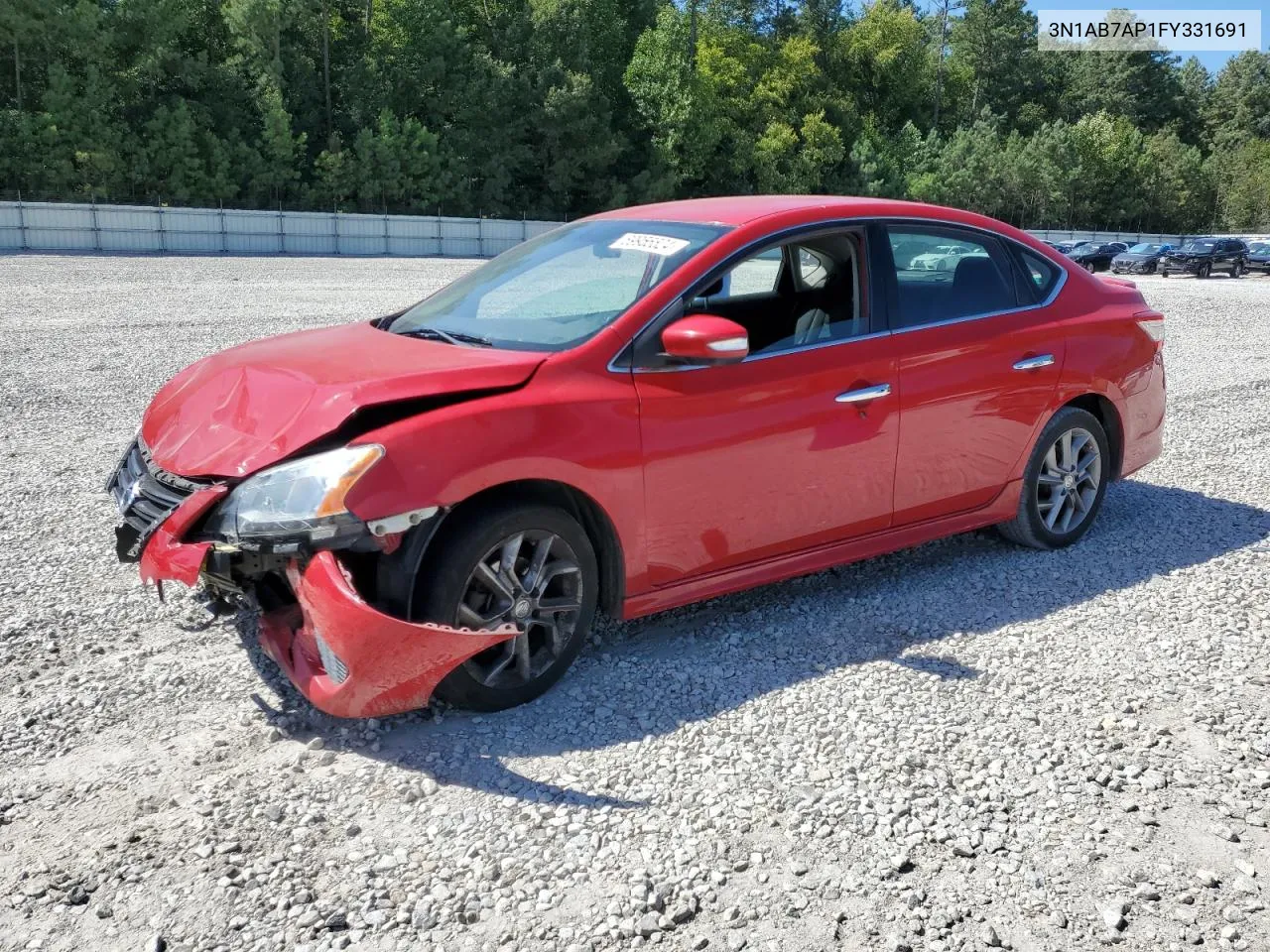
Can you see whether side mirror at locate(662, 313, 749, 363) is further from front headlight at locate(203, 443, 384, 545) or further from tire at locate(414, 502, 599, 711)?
front headlight at locate(203, 443, 384, 545)

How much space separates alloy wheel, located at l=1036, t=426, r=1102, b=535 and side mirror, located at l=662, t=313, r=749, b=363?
2250mm

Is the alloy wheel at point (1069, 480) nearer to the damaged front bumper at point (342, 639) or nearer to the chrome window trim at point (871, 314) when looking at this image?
the chrome window trim at point (871, 314)

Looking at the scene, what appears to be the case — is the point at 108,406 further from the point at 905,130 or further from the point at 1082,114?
the point at 1082,114

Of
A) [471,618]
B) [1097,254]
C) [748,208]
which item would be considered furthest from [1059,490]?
[1097,254]

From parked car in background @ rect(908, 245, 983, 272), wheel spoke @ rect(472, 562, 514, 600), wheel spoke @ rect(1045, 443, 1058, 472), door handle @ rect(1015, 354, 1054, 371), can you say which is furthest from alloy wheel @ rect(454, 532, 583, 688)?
wheel spoke @ rect(1045, 443, 1058, 472)

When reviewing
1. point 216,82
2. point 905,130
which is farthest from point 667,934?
point 905,130

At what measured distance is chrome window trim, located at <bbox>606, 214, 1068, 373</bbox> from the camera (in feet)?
13.1

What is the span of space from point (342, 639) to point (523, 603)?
655mm

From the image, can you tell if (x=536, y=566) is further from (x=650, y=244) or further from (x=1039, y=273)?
(x=1039, y=273)

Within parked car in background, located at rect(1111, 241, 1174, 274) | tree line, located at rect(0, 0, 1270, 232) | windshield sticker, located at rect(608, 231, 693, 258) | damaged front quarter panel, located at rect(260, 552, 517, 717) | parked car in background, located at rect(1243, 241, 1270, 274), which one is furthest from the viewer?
tree line, located at rect(0, 0, 1270, 232)

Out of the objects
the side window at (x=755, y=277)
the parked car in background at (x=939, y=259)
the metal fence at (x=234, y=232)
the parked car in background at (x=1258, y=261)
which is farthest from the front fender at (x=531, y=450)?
the parked car in background at (x=1258, y=261)

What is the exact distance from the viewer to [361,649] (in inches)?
129

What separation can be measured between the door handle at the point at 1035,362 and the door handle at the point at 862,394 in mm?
916

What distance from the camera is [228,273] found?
80.2 ft
